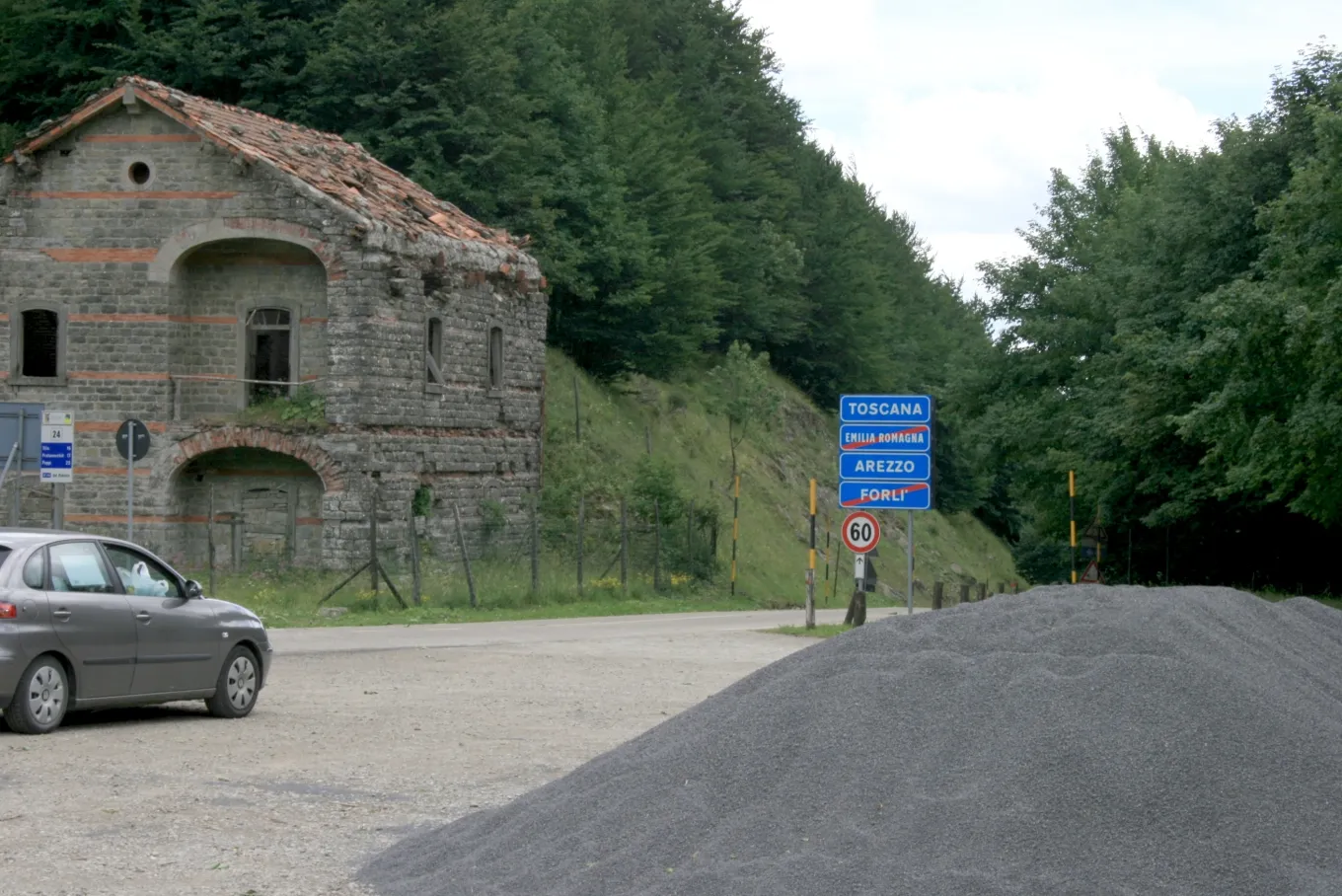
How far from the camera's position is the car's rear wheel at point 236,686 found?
15.8m

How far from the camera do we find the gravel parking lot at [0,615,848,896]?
370 inches

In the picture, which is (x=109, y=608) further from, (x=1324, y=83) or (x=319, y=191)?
(x=1324, y=83)

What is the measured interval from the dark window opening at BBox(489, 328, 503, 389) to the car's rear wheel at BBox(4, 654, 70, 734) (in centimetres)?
2723

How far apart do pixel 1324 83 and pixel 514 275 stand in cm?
1943

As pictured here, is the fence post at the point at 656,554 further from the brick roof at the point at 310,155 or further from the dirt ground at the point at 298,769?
the dirt ground at the point at 298,769

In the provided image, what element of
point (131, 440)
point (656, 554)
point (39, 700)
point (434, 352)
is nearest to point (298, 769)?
point (39, 700)

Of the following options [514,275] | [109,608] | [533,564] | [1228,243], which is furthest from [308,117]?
[109,608]

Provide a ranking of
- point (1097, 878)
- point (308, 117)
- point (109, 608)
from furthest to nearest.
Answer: point (308, 117), point (109, 608), point (1097, 878)

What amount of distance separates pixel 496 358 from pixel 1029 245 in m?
21.3

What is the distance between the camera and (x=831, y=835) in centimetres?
827

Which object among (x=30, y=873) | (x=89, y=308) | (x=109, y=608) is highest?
(x=89, y=308)

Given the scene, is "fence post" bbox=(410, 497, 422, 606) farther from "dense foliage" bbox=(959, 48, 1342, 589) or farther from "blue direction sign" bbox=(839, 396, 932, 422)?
"dense foliage" bbox=(959, 48, 1342, 589)

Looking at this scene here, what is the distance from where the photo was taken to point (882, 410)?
90.2ft

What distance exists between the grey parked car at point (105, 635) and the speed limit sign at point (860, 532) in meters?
12.9
